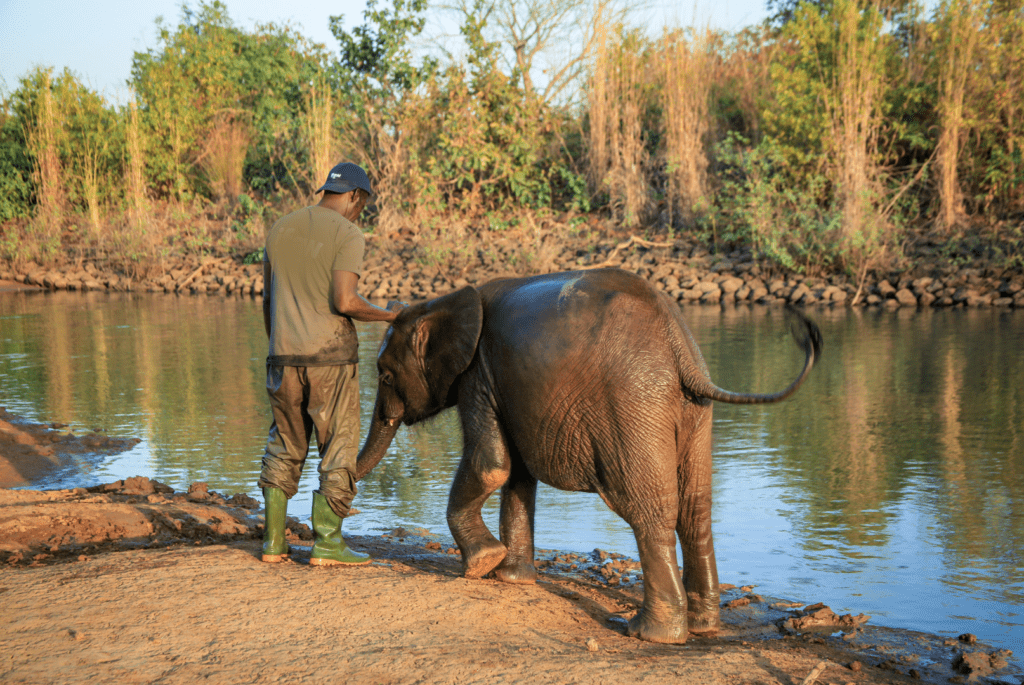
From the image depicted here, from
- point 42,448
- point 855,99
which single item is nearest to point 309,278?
point 42,448

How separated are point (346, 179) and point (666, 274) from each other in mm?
16098

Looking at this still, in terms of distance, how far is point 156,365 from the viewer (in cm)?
1331

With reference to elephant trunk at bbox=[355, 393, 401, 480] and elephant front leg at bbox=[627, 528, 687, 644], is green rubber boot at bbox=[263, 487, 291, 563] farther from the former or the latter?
elephant front leg at bbox=[627, 528, 687, 644]

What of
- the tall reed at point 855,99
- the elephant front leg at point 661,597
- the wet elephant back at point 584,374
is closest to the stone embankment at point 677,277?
the tall reed at point 855,99

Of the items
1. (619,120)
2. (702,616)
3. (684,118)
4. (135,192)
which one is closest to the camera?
(702,616)

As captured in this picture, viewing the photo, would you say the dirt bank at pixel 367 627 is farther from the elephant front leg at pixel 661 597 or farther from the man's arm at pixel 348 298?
the man's arm at pixel 348 298

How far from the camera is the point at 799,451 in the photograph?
831 centimetres

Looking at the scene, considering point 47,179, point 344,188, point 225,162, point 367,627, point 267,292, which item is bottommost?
point 367,627

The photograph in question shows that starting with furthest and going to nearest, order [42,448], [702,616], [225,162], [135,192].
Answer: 1. [225,162]
2. [135,192]
3. [42,448]
4. [702,616]

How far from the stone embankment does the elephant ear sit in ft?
37.5

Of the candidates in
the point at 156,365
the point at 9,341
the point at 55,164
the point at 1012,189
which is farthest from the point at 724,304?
the point at 55,164

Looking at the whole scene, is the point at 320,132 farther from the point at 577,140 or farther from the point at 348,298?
the point at 348,298

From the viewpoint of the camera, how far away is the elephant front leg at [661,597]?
4.14 meters

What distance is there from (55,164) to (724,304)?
69.3 feet
